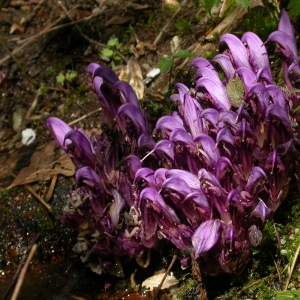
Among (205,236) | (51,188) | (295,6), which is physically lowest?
(51,188)

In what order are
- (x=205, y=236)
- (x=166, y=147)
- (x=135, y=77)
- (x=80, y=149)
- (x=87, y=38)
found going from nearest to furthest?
1. (x=205, y=236)
2. (x=166, y=147)
3. (x=80, y=149)
4. (x=135, y=77)
5. (x=87, y=38)

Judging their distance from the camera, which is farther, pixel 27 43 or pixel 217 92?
→ pixel 27 43

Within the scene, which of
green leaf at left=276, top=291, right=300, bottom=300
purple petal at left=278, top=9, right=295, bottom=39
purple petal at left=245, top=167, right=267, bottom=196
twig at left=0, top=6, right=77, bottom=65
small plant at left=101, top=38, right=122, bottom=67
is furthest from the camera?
twig at left=0, top=6, right=77, bottom=65

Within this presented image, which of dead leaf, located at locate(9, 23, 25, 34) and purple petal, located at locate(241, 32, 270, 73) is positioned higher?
dead leaf, located at locate(9, 23, 25, 34)

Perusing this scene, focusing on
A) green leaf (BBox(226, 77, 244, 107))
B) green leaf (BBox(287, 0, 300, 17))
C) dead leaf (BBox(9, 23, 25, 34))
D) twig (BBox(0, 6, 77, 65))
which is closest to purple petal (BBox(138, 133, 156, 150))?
green leaf (BBox(226, 77, 244, 107))

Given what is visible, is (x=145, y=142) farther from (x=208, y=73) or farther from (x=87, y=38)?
(x=87, y=38)

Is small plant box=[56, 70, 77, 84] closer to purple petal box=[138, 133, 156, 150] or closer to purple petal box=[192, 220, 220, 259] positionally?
purple petal box=[138, 133, 156, 150]

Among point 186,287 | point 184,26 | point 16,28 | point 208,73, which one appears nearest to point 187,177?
point 208,73
